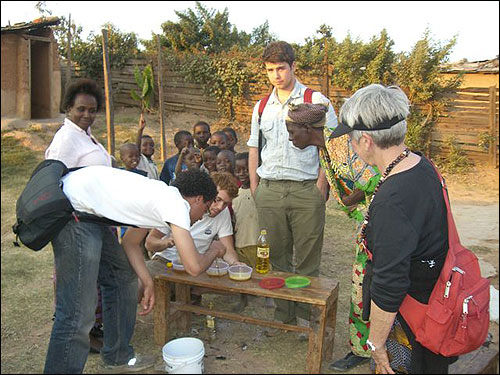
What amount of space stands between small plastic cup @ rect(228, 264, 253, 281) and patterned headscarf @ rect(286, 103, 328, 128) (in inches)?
44.9

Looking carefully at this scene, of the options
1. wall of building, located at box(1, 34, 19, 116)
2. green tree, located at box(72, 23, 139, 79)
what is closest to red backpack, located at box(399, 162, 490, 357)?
wall of building, located at box(1, 34, 19, 116)

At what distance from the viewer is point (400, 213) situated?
182 centimetres

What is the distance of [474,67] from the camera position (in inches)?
453

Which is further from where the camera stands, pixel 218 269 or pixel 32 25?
pixel 32 25

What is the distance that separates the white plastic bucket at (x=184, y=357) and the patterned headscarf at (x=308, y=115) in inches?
66.8

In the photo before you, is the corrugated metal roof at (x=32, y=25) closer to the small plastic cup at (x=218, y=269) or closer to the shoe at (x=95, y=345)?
the shoe at (x=95, y=345)

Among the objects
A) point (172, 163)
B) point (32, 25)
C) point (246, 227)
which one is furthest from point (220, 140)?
point (32, 25)

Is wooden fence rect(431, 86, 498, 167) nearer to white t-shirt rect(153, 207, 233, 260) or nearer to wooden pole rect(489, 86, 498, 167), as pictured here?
wooden pole rect(489, 86, 498, 167)

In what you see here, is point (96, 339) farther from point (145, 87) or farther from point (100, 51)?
point (100, 51)

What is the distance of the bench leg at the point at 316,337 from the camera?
3145 mm

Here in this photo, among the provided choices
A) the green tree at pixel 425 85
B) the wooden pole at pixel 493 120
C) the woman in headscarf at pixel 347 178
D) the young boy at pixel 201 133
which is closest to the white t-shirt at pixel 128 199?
the woman in headscarf at pixel 347 178

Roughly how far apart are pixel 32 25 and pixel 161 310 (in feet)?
38.9

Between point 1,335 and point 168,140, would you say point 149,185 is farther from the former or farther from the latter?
point 168,140

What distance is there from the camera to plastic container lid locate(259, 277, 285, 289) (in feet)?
10.7
